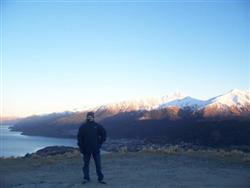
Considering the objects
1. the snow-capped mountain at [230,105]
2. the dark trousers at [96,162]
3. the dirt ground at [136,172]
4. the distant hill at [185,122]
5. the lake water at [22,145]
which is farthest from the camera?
the snow-capped mountain at [230,105]

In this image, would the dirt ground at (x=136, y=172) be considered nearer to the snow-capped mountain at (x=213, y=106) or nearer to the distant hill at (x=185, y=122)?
the distant hill at (x=185, y=122)

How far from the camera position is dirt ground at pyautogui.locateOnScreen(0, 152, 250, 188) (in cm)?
1222

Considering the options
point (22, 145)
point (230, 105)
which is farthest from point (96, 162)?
point (230, 105)

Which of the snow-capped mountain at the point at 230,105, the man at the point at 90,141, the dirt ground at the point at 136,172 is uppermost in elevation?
the snow-capped mountain at the point at 230,105

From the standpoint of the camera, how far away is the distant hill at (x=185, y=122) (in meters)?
60.3

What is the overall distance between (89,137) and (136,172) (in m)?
2.84

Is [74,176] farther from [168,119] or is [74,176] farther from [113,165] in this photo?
[168,119]

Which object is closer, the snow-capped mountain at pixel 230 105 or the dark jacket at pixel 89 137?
the dark jacket at pixel 89 137

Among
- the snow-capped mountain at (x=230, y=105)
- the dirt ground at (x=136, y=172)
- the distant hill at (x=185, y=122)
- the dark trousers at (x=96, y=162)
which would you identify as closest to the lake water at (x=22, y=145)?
the distant hill at (x=185, y=122)

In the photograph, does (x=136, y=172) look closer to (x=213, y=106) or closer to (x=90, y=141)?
(x=90, y=141)

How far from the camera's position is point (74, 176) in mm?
13789

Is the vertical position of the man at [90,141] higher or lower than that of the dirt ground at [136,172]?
higher

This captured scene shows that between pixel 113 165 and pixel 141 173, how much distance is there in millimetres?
2544

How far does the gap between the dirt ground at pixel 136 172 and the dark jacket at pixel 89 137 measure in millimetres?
915
